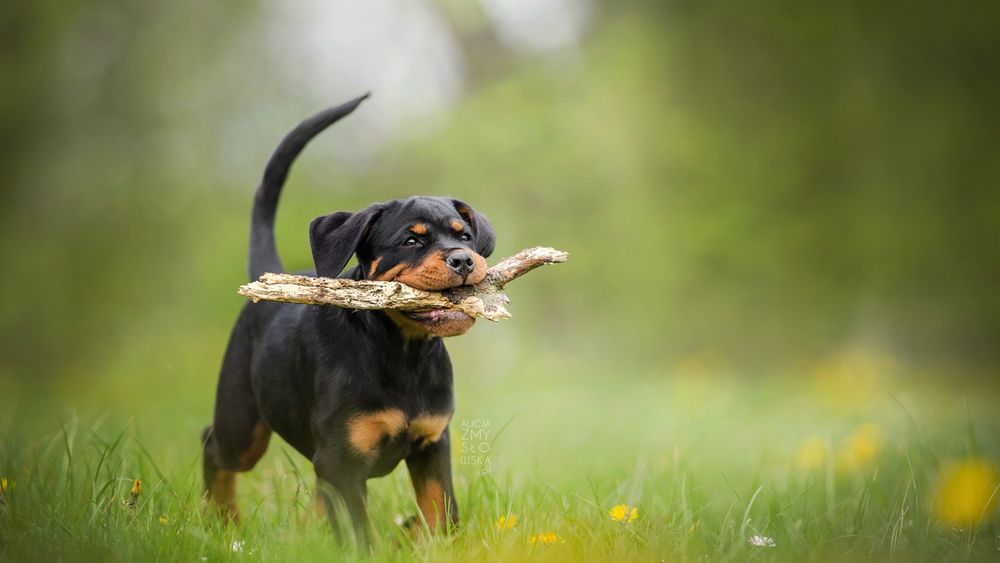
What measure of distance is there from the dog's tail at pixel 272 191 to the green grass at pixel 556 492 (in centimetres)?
88

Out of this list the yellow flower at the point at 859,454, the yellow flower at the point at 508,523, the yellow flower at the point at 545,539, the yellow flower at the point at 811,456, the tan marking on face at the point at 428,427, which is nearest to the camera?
the yellow flower at the point at 545,539

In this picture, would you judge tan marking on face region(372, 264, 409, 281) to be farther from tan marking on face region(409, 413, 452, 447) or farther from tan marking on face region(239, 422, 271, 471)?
tan marking on face region(239, 422, 271, 471)

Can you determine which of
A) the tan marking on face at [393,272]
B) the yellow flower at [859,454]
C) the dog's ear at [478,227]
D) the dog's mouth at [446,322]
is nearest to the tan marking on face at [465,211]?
the dog's ear at [478,227]

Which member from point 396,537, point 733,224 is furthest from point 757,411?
point 396,537

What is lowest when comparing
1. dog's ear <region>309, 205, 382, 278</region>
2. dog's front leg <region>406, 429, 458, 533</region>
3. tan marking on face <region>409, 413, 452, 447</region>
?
dog's front leg <region>406, 429, 458, 533</region>

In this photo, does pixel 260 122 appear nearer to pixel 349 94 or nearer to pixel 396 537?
pixel 349 94

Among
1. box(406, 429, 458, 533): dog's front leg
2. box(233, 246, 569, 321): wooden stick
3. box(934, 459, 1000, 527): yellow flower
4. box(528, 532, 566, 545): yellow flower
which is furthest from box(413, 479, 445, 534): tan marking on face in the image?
box(934, 459, 1000, 527): yellow flower

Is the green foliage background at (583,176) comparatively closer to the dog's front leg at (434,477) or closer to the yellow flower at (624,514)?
the dog's front leg at (434,477)

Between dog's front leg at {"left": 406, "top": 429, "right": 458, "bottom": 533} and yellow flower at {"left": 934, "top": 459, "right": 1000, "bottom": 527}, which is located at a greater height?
dog's front leg at {"left": 406, "top": 429, "right": 458, "bottom": 533}

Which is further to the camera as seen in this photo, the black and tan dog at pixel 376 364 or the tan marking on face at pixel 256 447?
the tan marking on face at pixel 256 447

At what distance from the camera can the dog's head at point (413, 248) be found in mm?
2896

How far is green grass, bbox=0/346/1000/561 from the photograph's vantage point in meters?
2.86

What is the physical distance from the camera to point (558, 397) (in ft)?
25.3

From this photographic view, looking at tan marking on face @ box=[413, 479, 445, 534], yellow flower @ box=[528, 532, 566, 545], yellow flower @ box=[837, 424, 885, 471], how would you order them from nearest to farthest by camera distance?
yellow flower @ box=[528, 532, 566, 545] → tan marking on face @ box=[413, 479, 445, 534] → yellow flower @ box=[837, 424, 885, 471]
